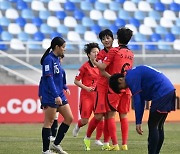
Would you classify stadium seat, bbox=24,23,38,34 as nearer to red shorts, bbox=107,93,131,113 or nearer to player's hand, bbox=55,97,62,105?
red shorts, bbox=107,93,131,113

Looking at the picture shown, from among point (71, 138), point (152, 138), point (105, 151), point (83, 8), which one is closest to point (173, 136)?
point (71, 138)

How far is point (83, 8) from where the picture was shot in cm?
2959

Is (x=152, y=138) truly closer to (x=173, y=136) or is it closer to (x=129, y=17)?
(x=173, y=136)

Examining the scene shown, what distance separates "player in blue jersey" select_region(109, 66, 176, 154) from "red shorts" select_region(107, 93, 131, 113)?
2.83m

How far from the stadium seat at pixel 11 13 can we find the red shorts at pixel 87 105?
13.8m

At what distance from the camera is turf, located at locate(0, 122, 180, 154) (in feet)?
43.9

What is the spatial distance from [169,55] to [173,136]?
29.9 feet

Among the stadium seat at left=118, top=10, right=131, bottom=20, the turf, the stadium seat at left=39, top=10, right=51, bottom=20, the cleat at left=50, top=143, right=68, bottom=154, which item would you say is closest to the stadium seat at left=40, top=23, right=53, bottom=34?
the stadium seat at left=39, top=10, right=51, bottom=20

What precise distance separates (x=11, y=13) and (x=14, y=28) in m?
0.77

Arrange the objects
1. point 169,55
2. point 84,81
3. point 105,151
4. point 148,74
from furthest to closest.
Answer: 1. point 169,55
2. point 84,81
3. point 105,151
4. point 148,74

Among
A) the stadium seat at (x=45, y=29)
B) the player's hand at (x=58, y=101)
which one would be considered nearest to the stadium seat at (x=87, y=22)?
the stadium seat at (x=45, y=29)

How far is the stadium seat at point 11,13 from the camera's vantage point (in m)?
28.5

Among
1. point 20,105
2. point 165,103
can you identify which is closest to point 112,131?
point 165,103

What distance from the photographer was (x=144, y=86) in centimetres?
1052
